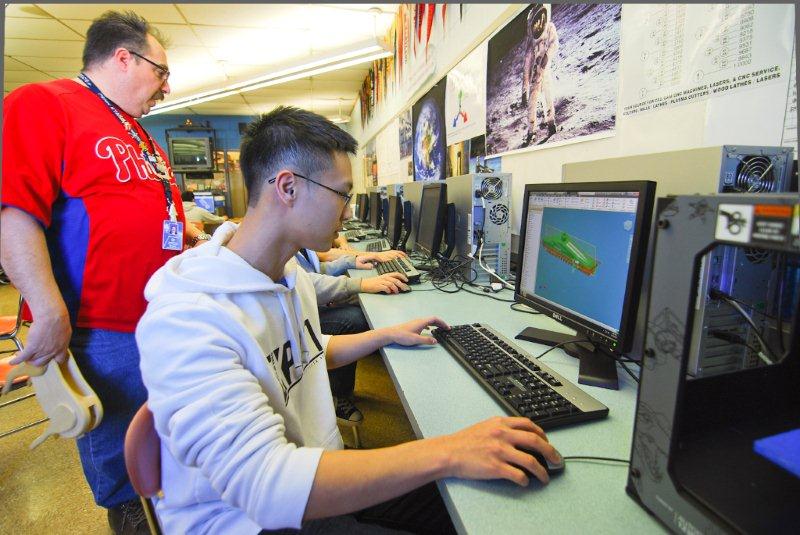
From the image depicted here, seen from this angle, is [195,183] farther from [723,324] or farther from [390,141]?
[723,324]

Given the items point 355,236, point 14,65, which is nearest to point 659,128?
point 355,236

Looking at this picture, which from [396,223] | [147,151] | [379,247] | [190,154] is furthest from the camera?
[190,154]

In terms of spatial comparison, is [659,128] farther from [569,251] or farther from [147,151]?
[147,151]

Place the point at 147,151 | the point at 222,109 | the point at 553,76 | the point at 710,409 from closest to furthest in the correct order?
the point at 710,409, the point at 147,151, the point at 553,76, the point at 222,109

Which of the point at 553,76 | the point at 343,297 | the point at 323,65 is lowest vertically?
the point at 343,297

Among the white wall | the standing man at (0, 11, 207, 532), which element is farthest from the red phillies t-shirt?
the white wall

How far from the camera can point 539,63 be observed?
1.69 metres

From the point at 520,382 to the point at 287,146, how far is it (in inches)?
29.1

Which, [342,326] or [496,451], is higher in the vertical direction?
[496,451]

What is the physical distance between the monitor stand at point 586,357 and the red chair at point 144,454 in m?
0.86

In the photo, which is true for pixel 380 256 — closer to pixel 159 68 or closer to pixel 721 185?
pixel 159 68

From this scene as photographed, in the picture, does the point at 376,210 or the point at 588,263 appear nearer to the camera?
the point at 588,263

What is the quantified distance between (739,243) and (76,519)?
7.41ft

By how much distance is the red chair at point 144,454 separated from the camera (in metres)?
0.63
